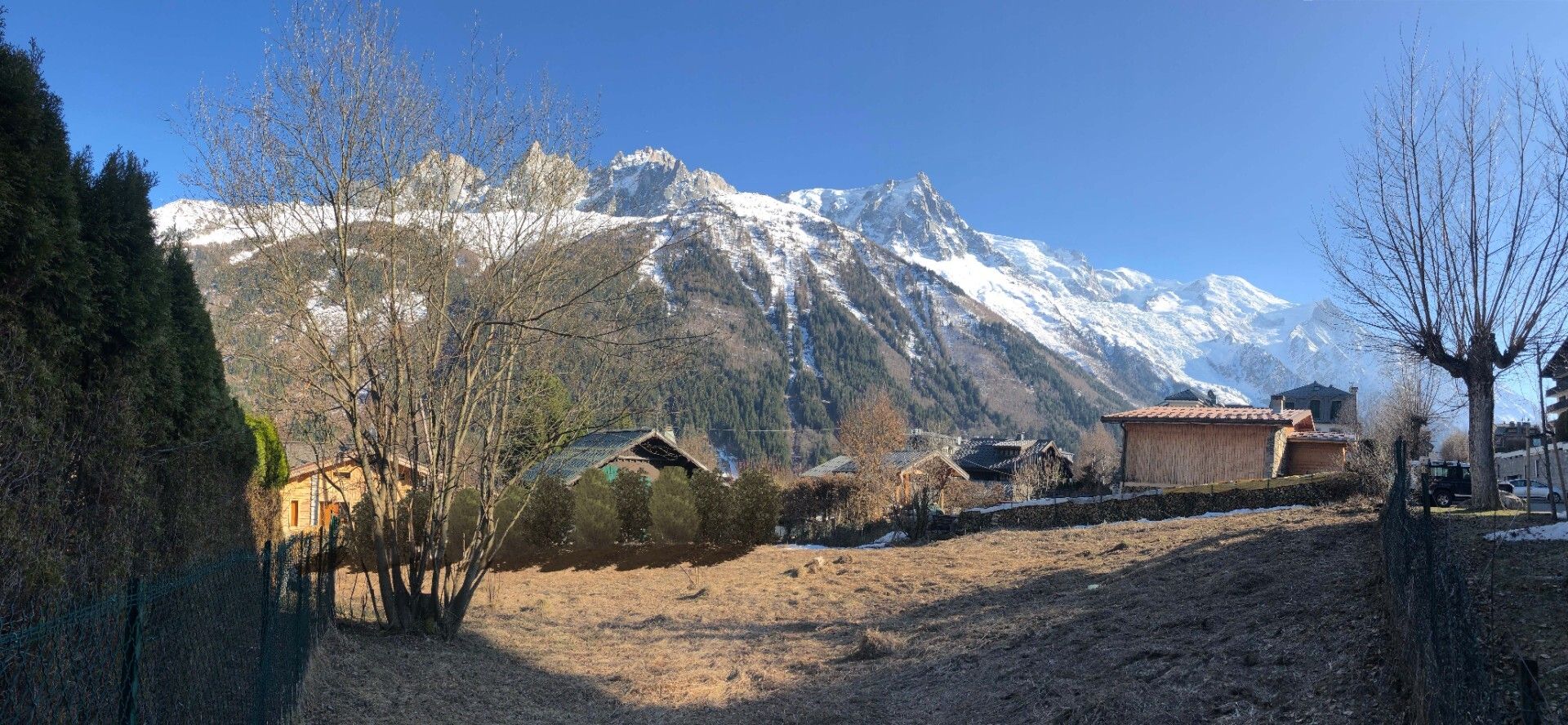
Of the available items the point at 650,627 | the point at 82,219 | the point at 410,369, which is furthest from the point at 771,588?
the point at 82,219

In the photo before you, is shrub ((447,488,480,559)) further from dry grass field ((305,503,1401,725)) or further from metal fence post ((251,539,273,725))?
metal fence post ((251,539,273,725))

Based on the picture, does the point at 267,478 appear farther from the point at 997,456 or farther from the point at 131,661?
the point at 997,456

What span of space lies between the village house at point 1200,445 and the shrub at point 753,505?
986 centimetres

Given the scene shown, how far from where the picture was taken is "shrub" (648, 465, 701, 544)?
19.3 metres

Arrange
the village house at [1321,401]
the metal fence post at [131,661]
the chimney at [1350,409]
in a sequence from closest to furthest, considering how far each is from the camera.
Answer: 1. the metal fence post at [131,661]
2. the chimney at [1350,409]
3. the village house at [1321,401]

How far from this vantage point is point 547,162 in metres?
10.0

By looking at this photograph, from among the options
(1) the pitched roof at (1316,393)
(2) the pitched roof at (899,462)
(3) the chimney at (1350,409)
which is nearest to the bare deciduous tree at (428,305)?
(2) the pitched roof at (899,462)

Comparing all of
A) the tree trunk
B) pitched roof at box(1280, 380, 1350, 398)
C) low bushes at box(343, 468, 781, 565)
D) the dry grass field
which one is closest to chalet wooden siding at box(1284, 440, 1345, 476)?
the dry grass field

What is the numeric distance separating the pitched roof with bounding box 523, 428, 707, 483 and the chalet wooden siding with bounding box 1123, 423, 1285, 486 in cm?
1271

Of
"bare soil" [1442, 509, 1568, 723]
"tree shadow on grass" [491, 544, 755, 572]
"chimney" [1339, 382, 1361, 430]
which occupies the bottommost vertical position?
"tree shadow on grass" [491, 544, 755, 572]

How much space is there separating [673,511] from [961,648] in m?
11.3

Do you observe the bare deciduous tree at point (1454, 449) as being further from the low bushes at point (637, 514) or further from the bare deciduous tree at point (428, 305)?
the bare deciduous tree at point (428, 305)

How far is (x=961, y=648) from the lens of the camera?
352 inches

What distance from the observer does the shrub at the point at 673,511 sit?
19.3 metres
